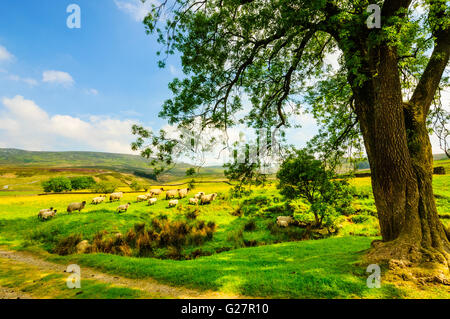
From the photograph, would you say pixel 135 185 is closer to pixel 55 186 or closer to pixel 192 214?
pixel 192 214

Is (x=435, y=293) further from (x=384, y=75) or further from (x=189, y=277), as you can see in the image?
(x=189, y=277)

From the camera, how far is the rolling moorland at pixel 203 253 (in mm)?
5750

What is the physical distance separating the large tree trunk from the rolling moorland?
130 centimetres

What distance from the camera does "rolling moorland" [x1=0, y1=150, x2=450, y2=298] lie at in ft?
18.9

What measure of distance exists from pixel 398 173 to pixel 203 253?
11397mm

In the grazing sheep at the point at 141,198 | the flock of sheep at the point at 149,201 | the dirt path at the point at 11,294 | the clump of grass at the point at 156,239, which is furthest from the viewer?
the grazing sheep at the point at 141,198

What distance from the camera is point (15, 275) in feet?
25.8

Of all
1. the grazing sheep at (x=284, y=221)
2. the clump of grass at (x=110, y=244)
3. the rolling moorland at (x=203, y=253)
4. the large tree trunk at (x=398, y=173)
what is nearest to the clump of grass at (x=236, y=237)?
the rolling moorland at (x=203, y=253)

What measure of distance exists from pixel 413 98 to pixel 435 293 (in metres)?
6.18

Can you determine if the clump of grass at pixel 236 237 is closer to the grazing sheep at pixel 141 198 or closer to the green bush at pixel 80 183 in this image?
the grazing sheep at pixel 141 198

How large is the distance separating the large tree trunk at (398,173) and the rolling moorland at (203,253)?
130cm

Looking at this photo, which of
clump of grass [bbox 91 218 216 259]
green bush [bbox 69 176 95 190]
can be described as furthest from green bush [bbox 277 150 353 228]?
green bush [bbox 69 176 95 190]

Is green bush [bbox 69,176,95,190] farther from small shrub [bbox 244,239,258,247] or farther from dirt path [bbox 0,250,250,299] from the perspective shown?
small shrub [bbox 244,239,258,247]
